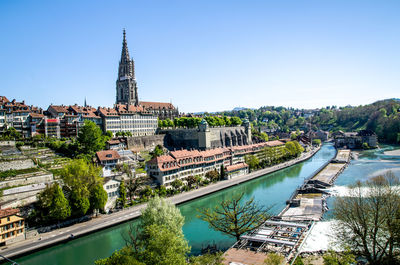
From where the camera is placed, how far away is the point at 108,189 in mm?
36812

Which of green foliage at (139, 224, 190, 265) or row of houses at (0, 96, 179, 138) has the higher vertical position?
row of houses at (0, 96, 179, 138)

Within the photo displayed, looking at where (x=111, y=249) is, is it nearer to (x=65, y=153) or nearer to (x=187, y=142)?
(x=65, y=153)

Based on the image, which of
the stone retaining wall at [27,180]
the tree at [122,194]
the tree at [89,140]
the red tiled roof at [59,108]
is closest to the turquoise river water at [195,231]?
the tree at [122,194]

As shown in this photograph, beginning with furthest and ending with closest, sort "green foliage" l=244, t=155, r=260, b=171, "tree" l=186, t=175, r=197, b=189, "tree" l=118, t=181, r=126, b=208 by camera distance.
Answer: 1. "green foliage" l=244, t=155, r=260, b=171
2. "tree" l=186, t=175, r=197, b=189
3. "tree" l=118, t=181, r=126, b=208

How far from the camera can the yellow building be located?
2702 cm

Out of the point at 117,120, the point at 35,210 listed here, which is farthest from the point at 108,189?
the point at 117,120

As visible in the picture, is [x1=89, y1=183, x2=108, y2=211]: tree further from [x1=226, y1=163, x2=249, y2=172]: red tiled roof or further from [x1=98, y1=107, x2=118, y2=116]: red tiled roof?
[x1=98, y1=107, x2=118, y2=116]: red tiled roof

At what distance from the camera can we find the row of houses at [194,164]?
43.4 m

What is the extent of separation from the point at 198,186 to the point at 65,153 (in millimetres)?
21394

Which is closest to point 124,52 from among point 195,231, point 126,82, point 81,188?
point 126,82

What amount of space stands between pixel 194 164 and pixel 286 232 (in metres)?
23.3

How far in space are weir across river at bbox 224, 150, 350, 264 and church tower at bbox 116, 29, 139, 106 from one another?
56.8m

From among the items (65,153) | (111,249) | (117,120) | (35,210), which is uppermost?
(117,120)

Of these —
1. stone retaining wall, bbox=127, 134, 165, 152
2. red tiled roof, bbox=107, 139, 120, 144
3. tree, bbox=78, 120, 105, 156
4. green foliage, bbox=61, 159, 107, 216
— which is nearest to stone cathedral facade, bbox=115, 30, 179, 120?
stone retaining wall, bbox=127, 134, 165, 152
